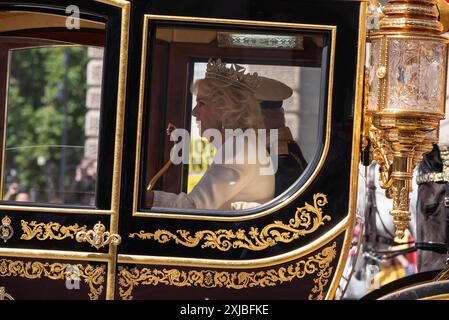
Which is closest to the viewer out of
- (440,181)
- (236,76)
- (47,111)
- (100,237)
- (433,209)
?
(100,237)

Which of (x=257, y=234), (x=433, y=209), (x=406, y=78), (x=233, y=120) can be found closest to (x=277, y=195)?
(x=257, y=234)

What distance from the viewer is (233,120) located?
11.6 ft

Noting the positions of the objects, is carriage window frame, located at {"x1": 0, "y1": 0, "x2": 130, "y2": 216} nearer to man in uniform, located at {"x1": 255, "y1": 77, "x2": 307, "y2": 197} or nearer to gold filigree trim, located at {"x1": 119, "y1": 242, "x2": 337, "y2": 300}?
gold filigree trim, located at {"x1": 119, "y1": 242, "x2": 337, "y2": 300}

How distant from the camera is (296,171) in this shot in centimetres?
353

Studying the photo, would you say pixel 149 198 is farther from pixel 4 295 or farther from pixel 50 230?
pixel 4 295

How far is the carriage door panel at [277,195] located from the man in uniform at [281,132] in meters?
0.02

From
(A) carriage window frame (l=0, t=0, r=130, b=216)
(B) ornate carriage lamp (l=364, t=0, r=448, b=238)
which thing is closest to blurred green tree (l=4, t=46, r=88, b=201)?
(A) carriage window frame (l=0, t=0, r=130, b=216)

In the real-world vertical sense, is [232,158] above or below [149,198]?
above

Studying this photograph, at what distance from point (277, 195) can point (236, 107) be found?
1.05 ft

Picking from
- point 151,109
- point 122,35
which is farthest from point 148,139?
point 122,35
